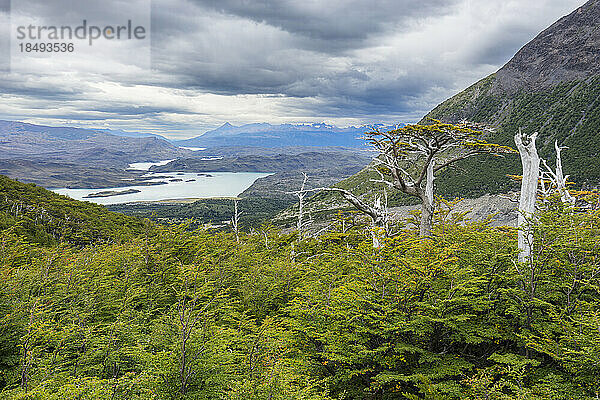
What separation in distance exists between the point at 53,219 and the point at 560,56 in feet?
477

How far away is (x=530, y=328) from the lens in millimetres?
7766

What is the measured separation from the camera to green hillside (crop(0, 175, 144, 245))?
3017 cm

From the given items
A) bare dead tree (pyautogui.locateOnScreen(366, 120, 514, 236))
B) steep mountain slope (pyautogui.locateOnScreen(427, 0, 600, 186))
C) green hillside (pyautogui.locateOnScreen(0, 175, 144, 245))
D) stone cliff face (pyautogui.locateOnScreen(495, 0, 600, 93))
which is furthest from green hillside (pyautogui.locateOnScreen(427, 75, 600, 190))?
green hillside (pyautogui.locateOnScreen(0, 175, 144, 245))

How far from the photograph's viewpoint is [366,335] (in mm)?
8195

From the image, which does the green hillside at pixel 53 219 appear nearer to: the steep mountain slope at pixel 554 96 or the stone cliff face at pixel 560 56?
the steep mountain slope at pixel 554 96

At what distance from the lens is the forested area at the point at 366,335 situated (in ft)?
20.0

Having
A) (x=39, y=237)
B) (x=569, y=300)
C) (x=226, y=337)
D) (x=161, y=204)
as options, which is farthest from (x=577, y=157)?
(x=161, y=204)

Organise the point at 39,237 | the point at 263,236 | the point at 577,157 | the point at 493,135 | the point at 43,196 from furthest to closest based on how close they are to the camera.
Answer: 1. the point at 493,135
2. the point at 577,157
3. the point at 43,196
4. the point at 39,237
5. the point at 263,236

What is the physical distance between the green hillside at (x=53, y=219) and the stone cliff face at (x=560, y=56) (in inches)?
4966

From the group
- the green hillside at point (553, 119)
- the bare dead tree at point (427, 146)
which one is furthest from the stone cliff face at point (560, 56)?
the bare dead tree at point (427, 146)

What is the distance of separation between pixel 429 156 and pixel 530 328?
698cm

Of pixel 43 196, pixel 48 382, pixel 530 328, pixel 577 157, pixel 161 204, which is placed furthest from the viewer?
pixel 161 204

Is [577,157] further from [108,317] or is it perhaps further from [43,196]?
[43,196]

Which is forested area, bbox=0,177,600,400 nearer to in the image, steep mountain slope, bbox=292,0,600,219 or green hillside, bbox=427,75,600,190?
steep mountain slope, bbox=292,0,600,219
